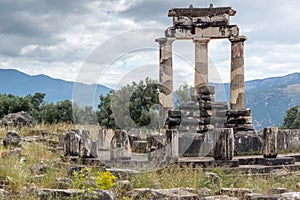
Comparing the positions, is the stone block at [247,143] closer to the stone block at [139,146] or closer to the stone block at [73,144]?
the stone block at [139,146]

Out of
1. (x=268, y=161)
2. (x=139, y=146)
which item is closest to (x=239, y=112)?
(x=139, y=146)

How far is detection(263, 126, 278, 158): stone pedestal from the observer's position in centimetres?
1520

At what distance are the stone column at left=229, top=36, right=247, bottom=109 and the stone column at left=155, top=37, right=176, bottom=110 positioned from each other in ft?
11.3

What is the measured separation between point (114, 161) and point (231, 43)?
15.0 metres

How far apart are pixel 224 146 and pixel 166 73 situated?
13.5m

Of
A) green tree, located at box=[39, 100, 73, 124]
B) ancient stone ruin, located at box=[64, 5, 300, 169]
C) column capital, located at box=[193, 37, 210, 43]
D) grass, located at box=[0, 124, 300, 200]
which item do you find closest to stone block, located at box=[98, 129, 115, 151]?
ancient stone ruin, located at box=[64, 5, 300, 169]

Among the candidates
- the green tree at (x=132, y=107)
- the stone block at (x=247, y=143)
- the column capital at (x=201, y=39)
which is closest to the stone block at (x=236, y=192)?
the stone block at (x=247, y=143)

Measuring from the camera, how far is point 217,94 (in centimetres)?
2378

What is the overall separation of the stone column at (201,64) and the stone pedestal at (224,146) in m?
13.8

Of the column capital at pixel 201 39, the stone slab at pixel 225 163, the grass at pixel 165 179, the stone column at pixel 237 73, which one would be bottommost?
the grass at pixel 165 179

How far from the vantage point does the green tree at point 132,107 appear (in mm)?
41188

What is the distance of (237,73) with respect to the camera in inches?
1073

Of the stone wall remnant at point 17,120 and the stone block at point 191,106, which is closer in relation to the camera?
the stone block at point 191,106

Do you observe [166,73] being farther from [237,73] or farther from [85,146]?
[85,146]
